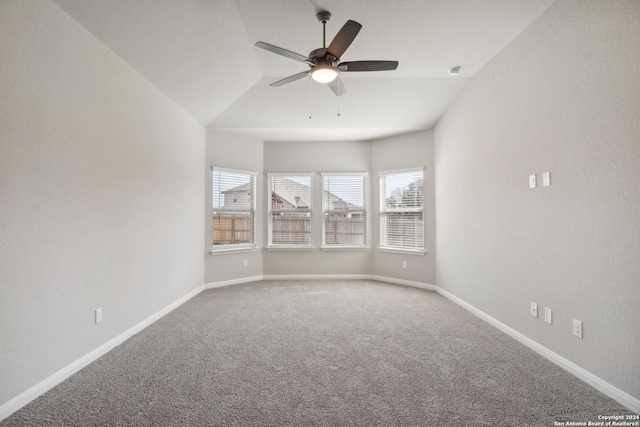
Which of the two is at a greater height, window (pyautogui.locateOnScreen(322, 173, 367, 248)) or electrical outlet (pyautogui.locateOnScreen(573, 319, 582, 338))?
window (pyautogui.locateOnScreen(322, 173, 367, 248))

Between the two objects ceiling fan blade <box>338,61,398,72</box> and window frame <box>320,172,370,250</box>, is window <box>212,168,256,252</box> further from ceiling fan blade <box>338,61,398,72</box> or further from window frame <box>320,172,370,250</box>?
ceiling fan blade <box>338,61,398,72</box>

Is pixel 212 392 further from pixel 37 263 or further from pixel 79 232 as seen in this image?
pixel 79 232

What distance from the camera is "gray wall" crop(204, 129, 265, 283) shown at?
16.2 ft

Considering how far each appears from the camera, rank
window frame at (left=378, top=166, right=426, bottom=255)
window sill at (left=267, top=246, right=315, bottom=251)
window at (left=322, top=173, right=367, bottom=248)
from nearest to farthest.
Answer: window frame at (left=378, top=166, right=426, bottom=255), window sill at (left=267, top=246, right=315, bottom=251), window at (left=322, top=173, right=367, bottom=248)

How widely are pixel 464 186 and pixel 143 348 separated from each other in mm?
3969

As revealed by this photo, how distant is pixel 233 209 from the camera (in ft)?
17.3

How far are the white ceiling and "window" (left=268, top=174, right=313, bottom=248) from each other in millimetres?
1331

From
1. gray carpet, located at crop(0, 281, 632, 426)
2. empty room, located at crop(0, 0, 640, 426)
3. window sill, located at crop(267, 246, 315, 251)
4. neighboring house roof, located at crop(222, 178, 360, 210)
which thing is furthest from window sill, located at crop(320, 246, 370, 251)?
gray carpet, located at crop(0, 281, 632, 426)

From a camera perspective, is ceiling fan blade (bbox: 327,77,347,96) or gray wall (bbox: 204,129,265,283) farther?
gray wall (bbox: 204,129,265,283)

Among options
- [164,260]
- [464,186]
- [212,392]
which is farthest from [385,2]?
[164,260]

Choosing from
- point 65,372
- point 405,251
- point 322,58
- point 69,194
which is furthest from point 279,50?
point 405,251

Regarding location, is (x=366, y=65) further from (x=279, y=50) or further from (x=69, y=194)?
(x=69, y=194)

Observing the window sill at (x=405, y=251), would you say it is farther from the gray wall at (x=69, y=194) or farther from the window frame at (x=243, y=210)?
the gray wall at (x=69, y=194)

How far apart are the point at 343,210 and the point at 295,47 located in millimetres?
3150
